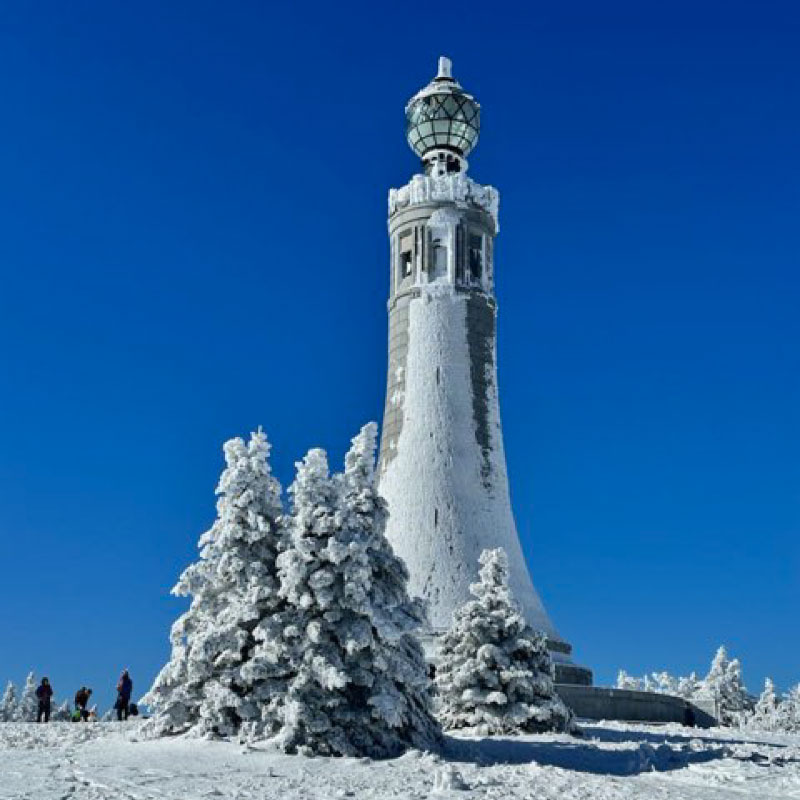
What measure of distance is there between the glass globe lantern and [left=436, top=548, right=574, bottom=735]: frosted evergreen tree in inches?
908

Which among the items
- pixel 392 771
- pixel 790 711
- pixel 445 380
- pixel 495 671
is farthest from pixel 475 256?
pixel 790 711

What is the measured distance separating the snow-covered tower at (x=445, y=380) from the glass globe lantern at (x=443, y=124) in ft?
0.15

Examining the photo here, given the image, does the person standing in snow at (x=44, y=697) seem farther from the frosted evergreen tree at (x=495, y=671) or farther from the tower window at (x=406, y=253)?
the tower window at (x=406, y=253)

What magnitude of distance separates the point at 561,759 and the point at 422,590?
51.3 ft

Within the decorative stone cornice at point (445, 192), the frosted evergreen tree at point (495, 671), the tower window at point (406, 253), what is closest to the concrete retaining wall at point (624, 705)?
the frosted evergreen tree at point (495, 671)

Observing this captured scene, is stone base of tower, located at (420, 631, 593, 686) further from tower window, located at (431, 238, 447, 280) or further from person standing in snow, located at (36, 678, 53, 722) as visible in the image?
tower window, located at (431, 238, 447, 280)

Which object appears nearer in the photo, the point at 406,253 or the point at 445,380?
the point at 445,380

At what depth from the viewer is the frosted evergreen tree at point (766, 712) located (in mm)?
46556

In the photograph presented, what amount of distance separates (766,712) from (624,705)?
86.3ft

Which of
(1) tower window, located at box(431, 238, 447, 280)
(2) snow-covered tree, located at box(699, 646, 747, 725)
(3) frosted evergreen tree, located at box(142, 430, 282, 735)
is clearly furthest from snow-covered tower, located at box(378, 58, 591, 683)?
(2) snow-covered tree, located at box(699, 646, 747, 725)

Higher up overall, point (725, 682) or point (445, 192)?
point (445, 192)

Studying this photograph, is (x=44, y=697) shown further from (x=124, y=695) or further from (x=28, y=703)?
(x=28, y=703)

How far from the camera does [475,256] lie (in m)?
43.3

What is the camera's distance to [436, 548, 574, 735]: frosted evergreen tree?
25125 mm
